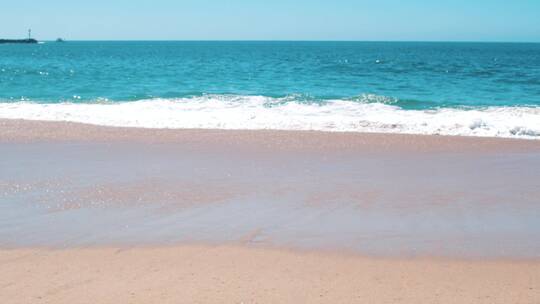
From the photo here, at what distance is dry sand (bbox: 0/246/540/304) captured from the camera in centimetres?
441

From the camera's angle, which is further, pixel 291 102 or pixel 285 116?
pixel 291 102

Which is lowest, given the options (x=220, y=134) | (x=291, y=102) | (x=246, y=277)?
(x=246, y=277)

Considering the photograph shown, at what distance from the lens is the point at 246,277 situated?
4.80 m

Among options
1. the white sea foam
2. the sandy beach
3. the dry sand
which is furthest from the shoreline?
the dry sand

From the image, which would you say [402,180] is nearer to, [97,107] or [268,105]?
[268,105]

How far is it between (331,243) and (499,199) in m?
2.91

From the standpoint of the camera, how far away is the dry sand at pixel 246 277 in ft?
14.5

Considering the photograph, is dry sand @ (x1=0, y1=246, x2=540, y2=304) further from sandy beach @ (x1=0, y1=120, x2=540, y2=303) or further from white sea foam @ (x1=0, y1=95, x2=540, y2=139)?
white sea foam @ (x1=0, y1=95, x2=540, y2=139)

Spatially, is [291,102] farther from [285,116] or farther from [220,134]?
[220,134]

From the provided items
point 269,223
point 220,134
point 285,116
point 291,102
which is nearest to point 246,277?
point 269,223

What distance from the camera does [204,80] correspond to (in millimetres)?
29453

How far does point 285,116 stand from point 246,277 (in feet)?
37.8

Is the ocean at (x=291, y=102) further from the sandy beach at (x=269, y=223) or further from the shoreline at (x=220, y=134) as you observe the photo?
the sandy beach at (x=269, y=223)

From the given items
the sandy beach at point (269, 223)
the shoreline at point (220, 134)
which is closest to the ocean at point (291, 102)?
the shoreline at point (220, 134)
